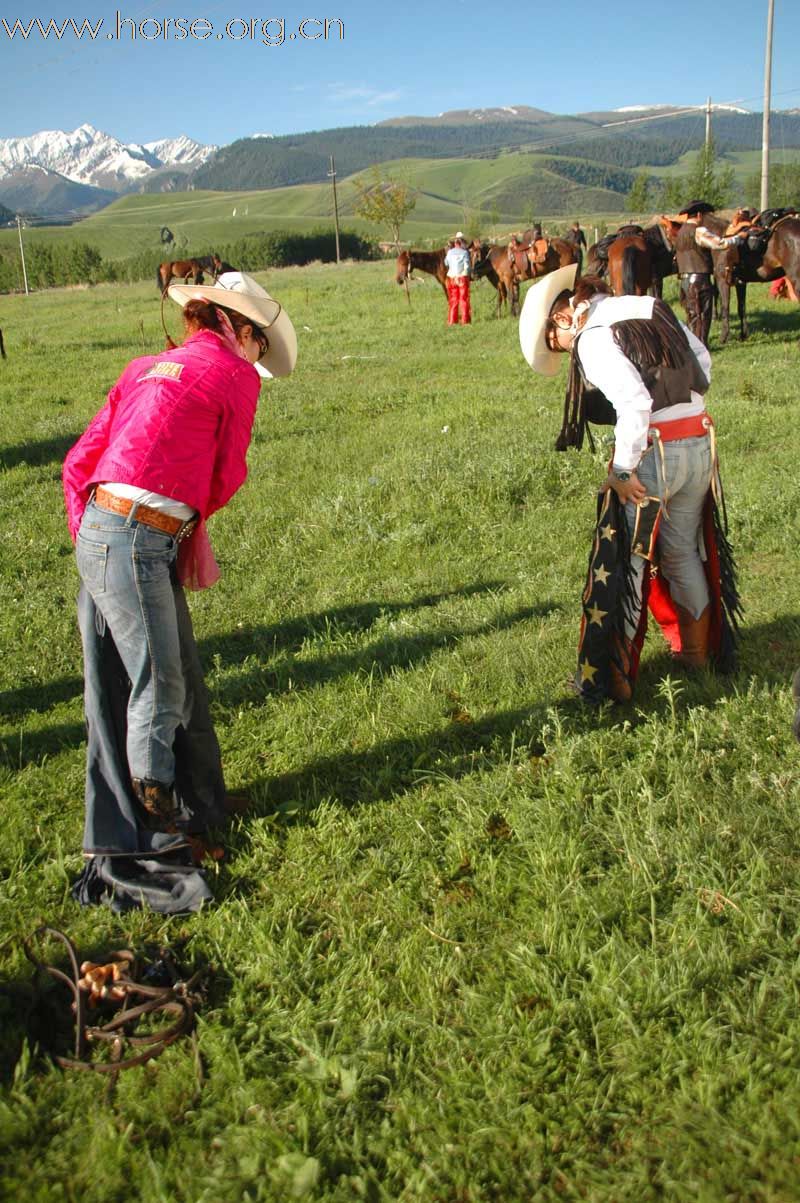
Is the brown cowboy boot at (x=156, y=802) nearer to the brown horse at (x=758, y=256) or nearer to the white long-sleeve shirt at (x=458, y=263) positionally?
the brown horse at (x=758, y=256)

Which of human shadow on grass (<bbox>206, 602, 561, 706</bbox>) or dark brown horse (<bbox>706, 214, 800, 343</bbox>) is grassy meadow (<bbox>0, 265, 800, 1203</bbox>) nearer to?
human shadow on grass (<bbox>206, 602, 561, 706</bbox>)

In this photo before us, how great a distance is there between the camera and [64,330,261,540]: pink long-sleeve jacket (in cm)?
293

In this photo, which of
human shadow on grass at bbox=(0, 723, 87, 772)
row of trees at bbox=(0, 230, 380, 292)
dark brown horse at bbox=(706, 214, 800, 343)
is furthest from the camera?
row of trees at bbox=(0, 230, 380, 292)

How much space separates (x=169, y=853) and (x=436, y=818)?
1.04 metres

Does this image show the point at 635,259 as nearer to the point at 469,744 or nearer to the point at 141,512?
the point at 469,744

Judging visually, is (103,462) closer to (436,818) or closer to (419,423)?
(436,818)

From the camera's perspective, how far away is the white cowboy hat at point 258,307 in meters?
3.14

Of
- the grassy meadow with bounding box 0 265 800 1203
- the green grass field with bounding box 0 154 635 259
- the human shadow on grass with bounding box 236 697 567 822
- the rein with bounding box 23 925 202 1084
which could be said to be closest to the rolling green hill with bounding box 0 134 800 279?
the green grass field with bounding box 0 154 635 259

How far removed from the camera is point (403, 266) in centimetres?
2252

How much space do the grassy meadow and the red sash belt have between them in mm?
1142

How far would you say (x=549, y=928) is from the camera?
286 cm

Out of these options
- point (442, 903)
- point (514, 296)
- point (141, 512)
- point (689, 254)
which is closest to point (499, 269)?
point (514, 296)

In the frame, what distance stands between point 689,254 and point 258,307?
1233 cm

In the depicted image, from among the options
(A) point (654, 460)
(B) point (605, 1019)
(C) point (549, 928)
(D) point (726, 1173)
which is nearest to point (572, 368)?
(A) point (654, 460)
